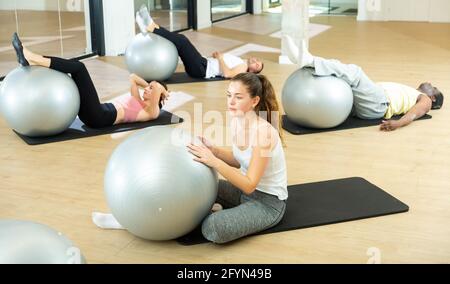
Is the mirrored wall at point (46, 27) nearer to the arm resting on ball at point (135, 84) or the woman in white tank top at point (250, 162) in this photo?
the arm resting on ball at point (135, 84)

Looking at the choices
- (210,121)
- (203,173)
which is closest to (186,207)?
(203,173)

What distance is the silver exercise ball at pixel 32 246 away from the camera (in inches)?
68.7

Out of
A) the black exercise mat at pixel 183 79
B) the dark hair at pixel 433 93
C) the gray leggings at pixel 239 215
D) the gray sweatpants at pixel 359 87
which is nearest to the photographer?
the gray leggings at pixel 239 215

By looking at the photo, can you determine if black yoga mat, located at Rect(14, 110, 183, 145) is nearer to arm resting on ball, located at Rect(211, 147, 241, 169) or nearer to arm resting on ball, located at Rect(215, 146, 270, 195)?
arm resting on ball, located at Rect(211, 147, 241, 169)

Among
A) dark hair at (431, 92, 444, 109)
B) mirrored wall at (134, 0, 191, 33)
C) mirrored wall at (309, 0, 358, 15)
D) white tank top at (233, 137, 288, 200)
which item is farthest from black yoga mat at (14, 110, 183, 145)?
mirrored wall at (309, 0, 358, 15)

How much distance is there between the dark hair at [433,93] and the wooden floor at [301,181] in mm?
80

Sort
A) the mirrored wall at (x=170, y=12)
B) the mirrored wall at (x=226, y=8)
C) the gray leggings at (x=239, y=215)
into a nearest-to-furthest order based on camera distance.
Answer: the gray leggings at (x=239, y=215) → the mirrored wall at (x=170, y=12) → the mirrored wall at (x=226, y=8)

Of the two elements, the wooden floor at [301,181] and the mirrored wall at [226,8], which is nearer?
the wooden floor at [301,181]

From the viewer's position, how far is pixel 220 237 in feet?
8.30

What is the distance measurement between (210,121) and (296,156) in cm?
97

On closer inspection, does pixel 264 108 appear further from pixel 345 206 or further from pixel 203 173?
pixel 345 206

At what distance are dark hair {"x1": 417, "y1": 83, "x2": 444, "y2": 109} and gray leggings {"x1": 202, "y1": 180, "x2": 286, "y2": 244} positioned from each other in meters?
2.42

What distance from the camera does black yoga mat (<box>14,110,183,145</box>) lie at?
4049mm

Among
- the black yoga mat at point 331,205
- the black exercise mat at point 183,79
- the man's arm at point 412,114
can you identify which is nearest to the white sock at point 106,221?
the black yoga mat at point 331,205
